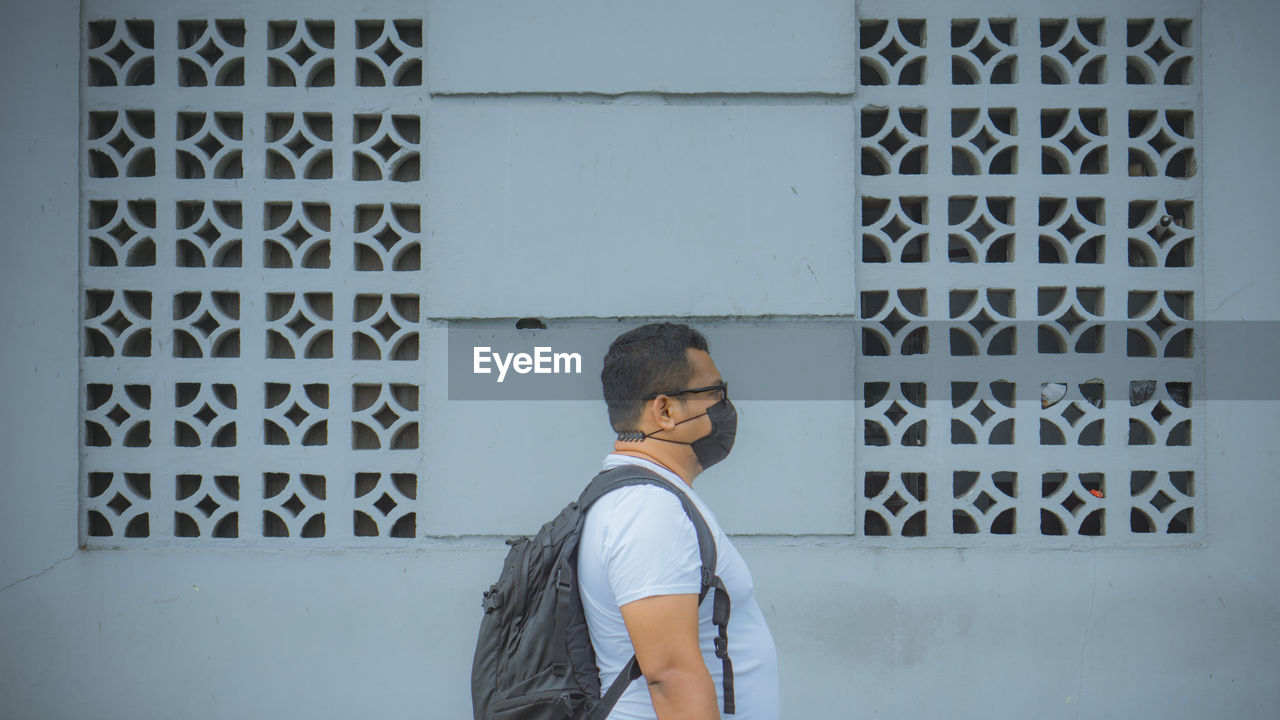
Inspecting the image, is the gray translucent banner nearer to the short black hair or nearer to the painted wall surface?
the painted wall surface

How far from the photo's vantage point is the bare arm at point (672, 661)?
1464mm

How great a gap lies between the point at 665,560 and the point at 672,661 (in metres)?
0.20

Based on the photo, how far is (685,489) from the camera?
176 cm

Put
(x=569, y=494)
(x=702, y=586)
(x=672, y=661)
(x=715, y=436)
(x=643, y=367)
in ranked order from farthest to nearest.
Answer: (x=569, y=494) → (x=715, y=436) → (x=643, y=367) → (x=702, y=586) → (x=672, y=661)

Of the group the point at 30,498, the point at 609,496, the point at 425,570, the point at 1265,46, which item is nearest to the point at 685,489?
the point at 609,496

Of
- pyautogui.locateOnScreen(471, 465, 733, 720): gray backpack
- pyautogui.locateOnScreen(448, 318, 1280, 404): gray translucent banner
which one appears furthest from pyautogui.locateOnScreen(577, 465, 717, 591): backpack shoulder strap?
pyautogui.locateOnScreen(448, 318, 1280, 404): gray translucent banner

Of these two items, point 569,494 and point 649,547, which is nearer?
point 649,547

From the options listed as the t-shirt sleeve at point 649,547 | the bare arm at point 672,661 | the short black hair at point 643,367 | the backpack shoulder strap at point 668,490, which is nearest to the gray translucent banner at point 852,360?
the short black hair at point 643,367

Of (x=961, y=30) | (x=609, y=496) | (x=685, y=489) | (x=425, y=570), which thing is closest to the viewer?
(x=609, y=496)

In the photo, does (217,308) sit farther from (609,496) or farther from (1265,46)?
(1265,46)

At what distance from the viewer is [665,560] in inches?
58.9

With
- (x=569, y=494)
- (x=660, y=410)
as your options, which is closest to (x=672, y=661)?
(x=660, y=410)

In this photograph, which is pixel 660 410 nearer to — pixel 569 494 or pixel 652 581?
pixel 652 581

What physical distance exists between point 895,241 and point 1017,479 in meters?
1.22
